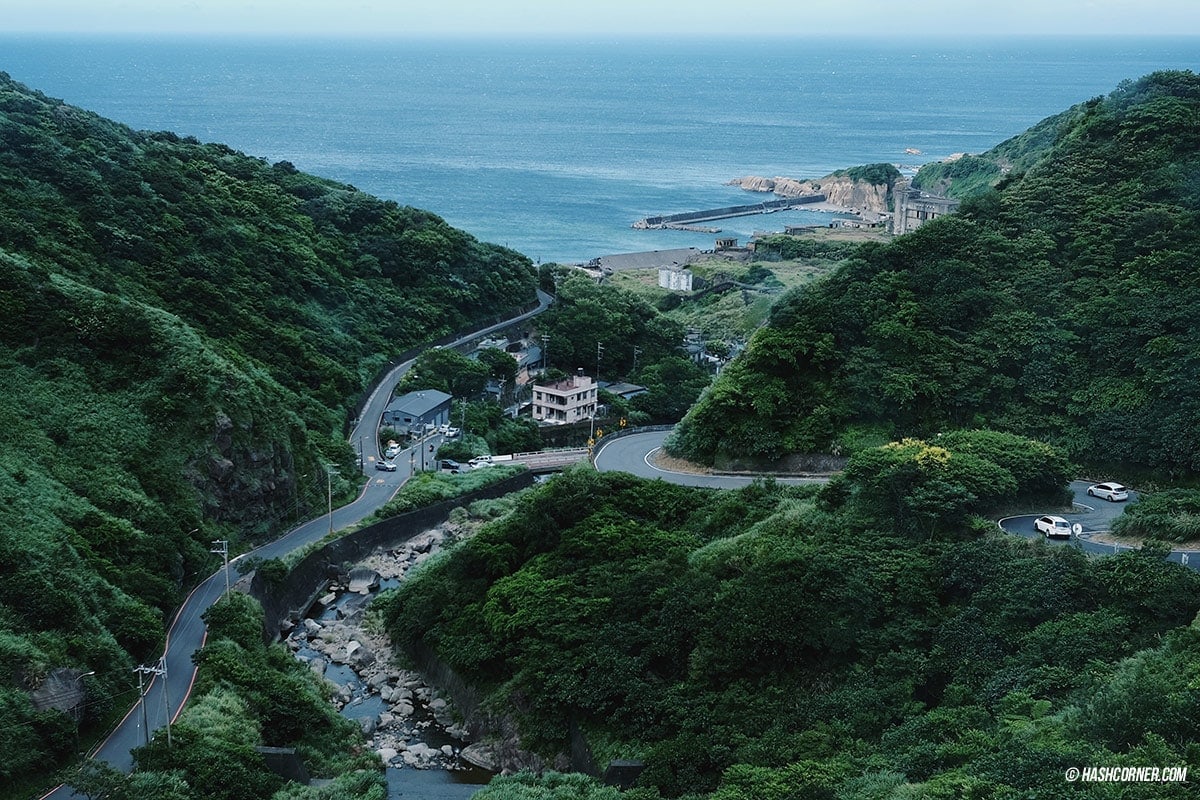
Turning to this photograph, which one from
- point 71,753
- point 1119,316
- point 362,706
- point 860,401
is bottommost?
point 362,706

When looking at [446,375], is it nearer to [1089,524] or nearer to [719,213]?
[1089,524]

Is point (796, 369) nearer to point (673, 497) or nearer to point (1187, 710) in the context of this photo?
point (673, 497)

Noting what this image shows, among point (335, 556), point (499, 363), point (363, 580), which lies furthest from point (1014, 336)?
point (499, 363)

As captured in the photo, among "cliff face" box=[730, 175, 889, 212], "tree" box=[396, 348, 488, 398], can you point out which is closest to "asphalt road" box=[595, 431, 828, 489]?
"tree" box=[396, 348, 488, 398]

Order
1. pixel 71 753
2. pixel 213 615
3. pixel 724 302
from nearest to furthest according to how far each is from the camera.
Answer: pixel 71 753 < pixel 213 615 < pixel 724 302

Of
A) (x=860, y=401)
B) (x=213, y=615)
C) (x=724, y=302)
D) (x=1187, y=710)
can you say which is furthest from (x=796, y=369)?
(x=724, y=302)

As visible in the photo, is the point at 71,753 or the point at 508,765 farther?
the point at 508,765

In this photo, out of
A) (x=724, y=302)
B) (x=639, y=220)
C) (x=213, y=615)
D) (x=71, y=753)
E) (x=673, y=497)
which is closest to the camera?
(x=71, y=753)
